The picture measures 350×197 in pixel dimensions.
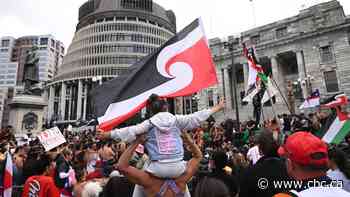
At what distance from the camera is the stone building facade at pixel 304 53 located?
32.6 metres

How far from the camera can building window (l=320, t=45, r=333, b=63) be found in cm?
3350

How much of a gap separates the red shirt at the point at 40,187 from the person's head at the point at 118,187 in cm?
115

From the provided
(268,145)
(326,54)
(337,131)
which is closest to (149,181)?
(268,145)

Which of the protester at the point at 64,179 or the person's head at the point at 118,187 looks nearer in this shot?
the person's head at the point at 118,187

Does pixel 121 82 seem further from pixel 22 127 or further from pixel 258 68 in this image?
pixel 22 127

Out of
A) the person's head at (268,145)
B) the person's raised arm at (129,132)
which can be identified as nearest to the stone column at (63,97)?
the person's raised arm at (129,132)

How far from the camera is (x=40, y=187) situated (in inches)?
148

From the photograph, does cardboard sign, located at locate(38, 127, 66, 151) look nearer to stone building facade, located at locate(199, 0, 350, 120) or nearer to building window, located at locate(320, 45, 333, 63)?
stone building facade, located at locate(199, 0, 350, 120)

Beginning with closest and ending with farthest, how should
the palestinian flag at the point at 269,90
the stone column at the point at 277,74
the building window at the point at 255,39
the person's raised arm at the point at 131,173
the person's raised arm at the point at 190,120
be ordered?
the person's raised arm at the point at 131,173 → the person's raised arm at the point at 190,120 → the palestinian flag at the point at 269,90 → the stone column at the point at 277,74 → the building window at the point at 255,39

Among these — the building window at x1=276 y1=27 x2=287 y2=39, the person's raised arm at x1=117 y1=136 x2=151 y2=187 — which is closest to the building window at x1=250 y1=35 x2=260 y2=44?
the building window at x1=276 y1=27 x2=287 y2=39

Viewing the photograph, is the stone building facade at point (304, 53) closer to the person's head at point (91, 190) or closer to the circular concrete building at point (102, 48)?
the person's head at point (91, 190)

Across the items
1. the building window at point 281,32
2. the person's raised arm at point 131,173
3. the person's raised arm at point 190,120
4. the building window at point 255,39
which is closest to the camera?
the person's raised arm at point 131,173

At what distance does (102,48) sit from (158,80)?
76.9 m

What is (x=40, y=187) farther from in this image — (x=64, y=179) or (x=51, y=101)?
(x=51, y=101)
